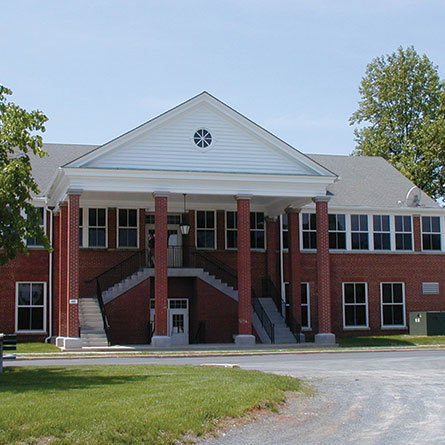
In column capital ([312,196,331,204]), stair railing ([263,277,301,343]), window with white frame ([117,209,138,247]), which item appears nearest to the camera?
column capital ([312,196,331,204])

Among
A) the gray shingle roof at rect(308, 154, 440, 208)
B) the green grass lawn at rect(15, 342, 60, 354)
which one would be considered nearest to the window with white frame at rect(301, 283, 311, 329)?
the gray shingle roof at rect(308, 154, 440, 208)

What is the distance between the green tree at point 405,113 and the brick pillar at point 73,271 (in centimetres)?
2964

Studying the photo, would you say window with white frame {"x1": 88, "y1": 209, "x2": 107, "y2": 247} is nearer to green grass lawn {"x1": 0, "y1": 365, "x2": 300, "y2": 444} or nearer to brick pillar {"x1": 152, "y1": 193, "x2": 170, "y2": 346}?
brick pillar {"x1": 152, "y1": 193, "x2": 170, "y2": 346}

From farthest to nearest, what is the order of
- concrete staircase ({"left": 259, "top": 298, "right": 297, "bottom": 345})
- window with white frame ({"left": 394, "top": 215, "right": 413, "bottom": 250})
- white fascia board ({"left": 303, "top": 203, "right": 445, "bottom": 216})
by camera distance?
window with white frame ({"left": 394, "top": 215, "right": 413, "bottom": 250}) → white fascia board ({"left": 303, "top": 203, "right": 445, "bottom": 216}) → concrete staircase ({"left": 259, "top": 298, "right": 297, "bottom": 345})

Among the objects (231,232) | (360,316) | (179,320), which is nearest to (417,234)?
(360,316)

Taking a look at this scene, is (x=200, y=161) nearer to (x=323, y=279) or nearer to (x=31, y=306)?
(x=323, y=279)

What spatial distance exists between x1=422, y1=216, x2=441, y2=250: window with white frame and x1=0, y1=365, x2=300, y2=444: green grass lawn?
80.2ft

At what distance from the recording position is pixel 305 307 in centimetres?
3788

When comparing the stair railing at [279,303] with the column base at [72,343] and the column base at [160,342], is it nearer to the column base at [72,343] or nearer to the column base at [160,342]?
the column base at [160,342]

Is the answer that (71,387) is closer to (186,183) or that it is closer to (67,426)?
(67,426)

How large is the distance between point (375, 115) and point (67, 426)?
4992 cm

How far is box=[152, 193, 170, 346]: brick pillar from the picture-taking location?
97.2 feet

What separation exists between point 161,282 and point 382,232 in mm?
14468

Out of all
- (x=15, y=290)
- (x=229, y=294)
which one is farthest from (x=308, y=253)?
(x=15, y=290)
